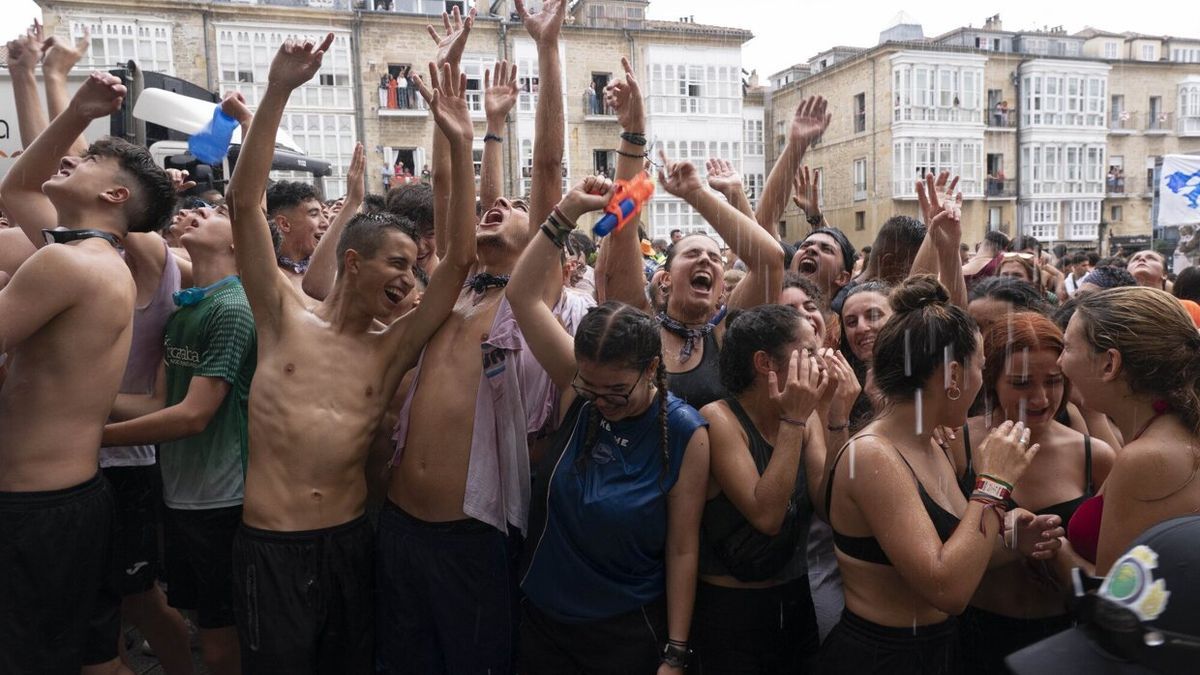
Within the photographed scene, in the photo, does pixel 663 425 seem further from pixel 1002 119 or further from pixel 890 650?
pixel 1002 119

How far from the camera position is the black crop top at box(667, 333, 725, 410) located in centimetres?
316

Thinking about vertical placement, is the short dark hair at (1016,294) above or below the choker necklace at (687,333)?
above

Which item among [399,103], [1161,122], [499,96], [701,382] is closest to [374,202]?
[499,96]

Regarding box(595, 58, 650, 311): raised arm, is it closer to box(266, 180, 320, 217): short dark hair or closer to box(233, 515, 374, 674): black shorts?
box(233, 515, 374, 674): black shorts

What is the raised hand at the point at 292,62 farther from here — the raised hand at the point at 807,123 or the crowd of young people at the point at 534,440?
the raised hand at the point at 807,123

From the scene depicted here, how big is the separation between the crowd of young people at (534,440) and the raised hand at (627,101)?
0.02m

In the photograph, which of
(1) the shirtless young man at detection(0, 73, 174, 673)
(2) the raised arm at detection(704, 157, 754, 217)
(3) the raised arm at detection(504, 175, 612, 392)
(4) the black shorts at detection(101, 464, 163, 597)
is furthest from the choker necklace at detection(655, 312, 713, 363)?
(4) the black shorts at detection(101, 464, 163, 597)

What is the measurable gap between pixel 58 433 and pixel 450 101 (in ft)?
6.06

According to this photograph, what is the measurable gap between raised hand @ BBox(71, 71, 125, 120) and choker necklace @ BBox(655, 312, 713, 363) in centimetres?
250

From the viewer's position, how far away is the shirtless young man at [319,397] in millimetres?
2795

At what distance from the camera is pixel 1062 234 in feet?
129

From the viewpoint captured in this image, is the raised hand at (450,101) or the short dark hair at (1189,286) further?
the short dark hair at (1189,286)

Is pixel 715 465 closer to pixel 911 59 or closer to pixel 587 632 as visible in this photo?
pixel 587 632

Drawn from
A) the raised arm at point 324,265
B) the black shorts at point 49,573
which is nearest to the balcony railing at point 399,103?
the raised arm at point 324,265
